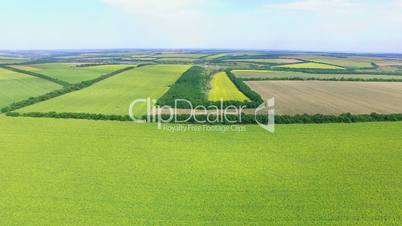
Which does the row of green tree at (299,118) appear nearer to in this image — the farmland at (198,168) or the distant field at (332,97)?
the farmland at (198,168)

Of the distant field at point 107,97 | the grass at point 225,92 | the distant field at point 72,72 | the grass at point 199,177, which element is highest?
the distant field at point 72,72

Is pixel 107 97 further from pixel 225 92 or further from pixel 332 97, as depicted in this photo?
pixel 332 97

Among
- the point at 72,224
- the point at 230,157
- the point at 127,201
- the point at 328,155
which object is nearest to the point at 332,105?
the point at 328,155

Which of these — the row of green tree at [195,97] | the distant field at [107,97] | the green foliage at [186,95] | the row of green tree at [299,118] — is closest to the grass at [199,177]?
the row of green tree at [299,118]

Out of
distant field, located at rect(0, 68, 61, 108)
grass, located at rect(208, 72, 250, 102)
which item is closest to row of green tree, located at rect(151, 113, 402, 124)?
grass, located at rect(208, 72, 250, 102)

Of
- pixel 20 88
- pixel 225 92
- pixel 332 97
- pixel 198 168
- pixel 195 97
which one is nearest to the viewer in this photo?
pixel 198 168

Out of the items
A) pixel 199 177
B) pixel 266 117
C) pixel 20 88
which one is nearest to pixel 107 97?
pixel 20 88
